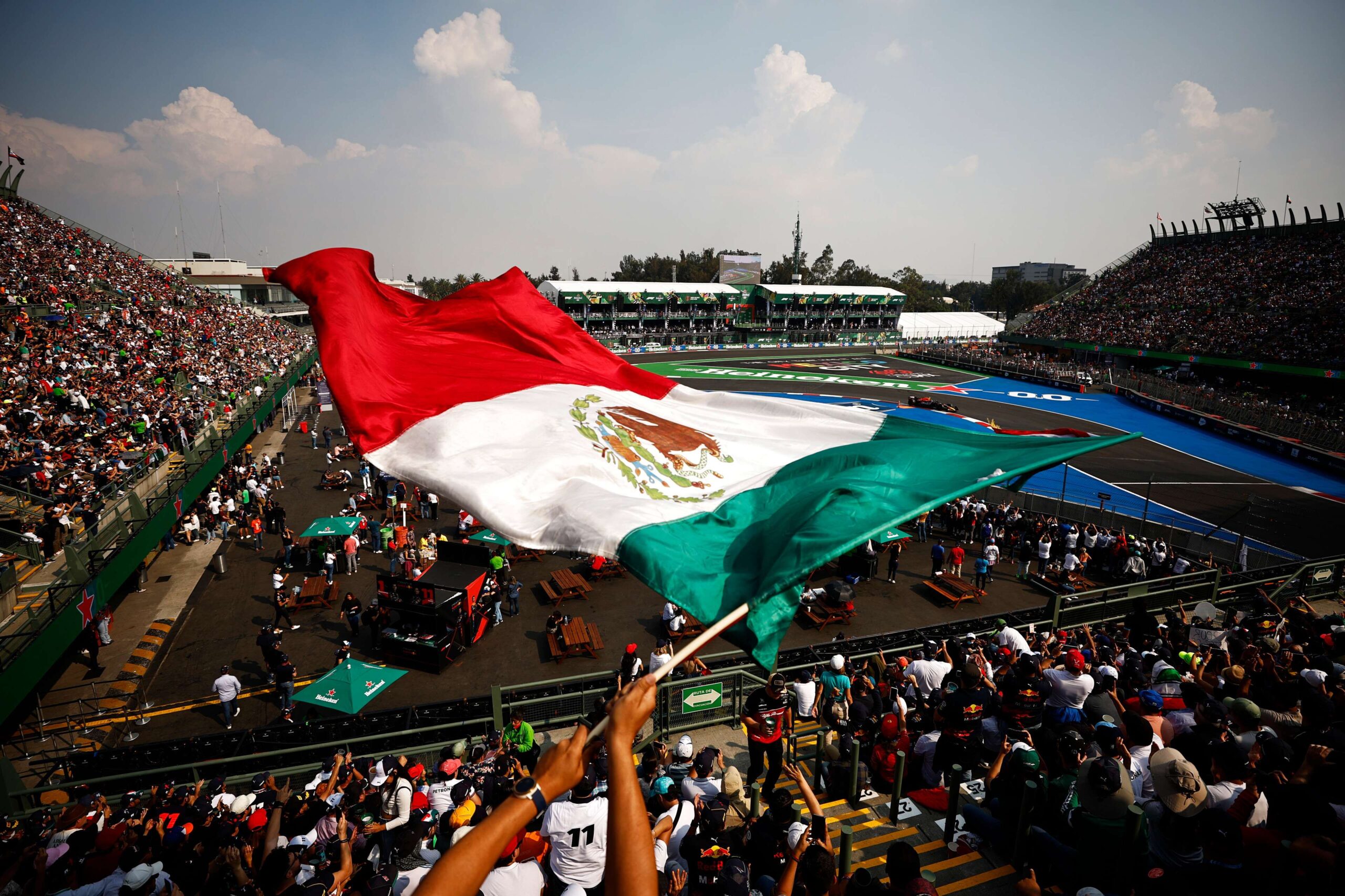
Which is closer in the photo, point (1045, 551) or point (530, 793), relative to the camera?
point (530, 793)

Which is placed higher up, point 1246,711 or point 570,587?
point 1246,711

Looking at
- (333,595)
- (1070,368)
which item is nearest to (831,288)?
(1070,368)

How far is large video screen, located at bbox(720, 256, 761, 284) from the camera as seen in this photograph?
4198 inches

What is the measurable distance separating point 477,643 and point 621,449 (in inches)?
424

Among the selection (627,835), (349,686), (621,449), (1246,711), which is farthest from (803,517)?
(349,686)

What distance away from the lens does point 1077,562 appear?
17703 millimetres

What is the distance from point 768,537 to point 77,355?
31325 mm

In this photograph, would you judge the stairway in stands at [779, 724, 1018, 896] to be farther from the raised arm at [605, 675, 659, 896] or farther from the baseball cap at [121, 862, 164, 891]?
the baseball cap at [121, 862, 164, 891]

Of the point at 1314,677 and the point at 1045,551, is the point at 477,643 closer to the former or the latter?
the point at 1314,677

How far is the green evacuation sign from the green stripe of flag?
5.49 metres

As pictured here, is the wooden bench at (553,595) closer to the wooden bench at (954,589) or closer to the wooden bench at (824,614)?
the wooden bench at (824,614)

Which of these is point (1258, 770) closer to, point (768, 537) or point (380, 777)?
point (768, 537)

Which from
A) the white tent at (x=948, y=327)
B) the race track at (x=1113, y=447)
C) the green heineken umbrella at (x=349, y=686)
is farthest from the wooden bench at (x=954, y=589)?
the white tent at (x=948, y=327)

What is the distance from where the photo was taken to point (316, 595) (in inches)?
645
